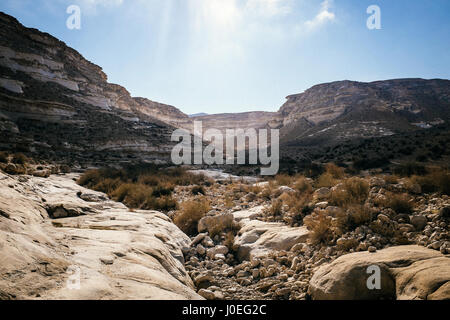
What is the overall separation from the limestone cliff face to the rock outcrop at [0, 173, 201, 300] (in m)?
40.8

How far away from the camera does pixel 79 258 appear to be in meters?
2.22

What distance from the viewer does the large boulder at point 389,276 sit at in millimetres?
1964

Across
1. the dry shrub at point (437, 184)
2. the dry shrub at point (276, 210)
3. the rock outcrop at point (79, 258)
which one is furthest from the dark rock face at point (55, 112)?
the dry shrub at point (437, 184)

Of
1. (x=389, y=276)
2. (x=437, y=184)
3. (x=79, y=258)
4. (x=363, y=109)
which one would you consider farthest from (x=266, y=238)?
(x=363, y=109)

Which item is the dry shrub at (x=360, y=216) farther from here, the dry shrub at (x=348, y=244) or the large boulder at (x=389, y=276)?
the large boulder at (x=389, y=276)

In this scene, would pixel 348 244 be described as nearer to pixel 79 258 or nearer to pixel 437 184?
pixel 437 184

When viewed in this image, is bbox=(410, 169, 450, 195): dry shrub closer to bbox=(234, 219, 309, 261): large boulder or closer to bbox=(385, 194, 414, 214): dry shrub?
bbox=(385, 194, 414, 214): dry shrub

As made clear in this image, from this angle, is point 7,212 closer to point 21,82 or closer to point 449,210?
point 449,210

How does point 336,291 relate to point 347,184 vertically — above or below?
below

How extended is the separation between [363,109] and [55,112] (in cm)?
5470

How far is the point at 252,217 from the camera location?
5.83 m
